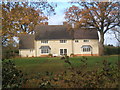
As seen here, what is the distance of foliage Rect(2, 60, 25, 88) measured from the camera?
2.88 m

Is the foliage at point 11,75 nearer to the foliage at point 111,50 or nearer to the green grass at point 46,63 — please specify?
the green grass at point 46,63

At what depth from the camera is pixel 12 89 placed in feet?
9.23

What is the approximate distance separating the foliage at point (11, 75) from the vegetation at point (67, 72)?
61mm

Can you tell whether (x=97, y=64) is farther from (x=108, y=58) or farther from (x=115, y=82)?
(x=115, y=82)

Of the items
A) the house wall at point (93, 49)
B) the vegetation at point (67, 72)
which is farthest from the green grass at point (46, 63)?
the house wall at point (93, 49)

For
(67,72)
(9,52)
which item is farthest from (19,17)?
(67,72)

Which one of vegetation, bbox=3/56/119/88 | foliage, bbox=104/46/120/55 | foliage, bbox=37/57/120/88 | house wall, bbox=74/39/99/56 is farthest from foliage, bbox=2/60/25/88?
foliage, bbox=104/46/120/55

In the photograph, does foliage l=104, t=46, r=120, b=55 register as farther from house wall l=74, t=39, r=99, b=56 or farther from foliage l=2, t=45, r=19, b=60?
foliage l=2, t=45, r=19, b=60

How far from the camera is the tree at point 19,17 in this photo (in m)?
2.98

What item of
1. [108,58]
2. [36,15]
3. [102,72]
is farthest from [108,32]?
[36,15]

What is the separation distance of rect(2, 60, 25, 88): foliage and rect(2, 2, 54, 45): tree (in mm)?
382

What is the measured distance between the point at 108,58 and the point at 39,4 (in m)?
1.49

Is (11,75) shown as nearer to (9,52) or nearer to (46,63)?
(9,52)

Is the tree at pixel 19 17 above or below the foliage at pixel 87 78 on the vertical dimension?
above
